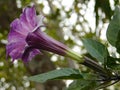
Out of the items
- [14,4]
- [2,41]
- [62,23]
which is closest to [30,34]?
[14,4]

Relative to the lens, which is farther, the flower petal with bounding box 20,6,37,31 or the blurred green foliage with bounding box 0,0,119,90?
the blurred green foliage with bounding box 0,0,119,90

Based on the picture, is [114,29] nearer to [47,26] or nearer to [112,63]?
[112,63]

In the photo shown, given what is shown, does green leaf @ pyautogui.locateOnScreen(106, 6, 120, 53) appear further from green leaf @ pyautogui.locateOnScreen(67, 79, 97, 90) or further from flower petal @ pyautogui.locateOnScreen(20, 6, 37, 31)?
flower petal @ pyautogui.locateOnScreen(20, 6, 37, 31)

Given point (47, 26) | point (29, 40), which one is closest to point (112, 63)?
point (29, 40)

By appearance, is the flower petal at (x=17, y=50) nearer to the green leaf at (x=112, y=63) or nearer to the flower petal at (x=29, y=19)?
the flower petal at (x=29, y=19)

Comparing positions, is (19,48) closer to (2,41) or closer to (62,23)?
(2,41)

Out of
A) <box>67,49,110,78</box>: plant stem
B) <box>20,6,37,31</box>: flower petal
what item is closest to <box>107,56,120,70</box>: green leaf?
<box>67,49,110,78</box>: plant stem
